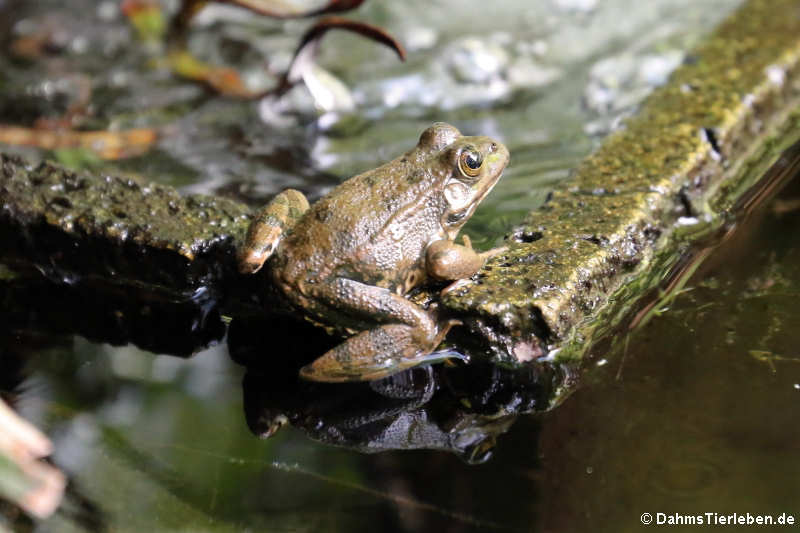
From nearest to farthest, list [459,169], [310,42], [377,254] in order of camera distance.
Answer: [377,254] < [459,169] < [310,42]

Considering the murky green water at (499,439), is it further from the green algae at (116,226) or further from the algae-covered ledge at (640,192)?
the green algae at (116,226)

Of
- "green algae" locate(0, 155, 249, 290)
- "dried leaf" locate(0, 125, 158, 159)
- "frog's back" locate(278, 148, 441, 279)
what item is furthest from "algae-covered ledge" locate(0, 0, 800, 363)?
"dried leaf" locate(0, 125, 158, 159)

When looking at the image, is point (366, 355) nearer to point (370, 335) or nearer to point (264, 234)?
Answer: point (370, 335)

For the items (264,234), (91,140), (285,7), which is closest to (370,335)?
(264,234)

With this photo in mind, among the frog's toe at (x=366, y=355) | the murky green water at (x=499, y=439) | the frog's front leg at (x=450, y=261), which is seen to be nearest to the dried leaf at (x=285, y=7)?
the murky green water at (x=499, y=439)

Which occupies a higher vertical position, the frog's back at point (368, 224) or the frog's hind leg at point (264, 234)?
the frog's back at point (368, 224)

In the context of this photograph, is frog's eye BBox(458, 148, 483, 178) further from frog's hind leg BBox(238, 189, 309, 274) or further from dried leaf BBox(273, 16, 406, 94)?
dried leaf BBox(273, 16, 406, 94)
